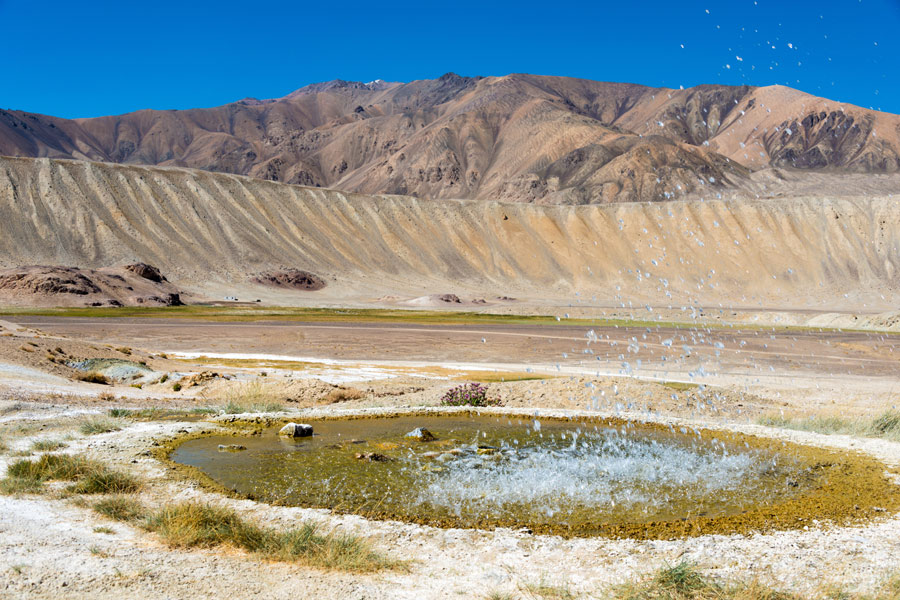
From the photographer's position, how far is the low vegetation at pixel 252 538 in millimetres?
6398

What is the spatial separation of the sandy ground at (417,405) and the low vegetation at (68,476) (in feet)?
1.00

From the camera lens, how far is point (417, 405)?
17000 mm

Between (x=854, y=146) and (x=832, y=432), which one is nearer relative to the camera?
(x=832, y=432)

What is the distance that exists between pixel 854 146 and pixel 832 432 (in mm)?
202480

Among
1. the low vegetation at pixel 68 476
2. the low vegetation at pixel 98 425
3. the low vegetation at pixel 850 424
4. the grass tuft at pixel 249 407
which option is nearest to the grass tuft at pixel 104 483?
the low vegetation at pixel 68 476

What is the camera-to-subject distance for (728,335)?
4378 centimetres

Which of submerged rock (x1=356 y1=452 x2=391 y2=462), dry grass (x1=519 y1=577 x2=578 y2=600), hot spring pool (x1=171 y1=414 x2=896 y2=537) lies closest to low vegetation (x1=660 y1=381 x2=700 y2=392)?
hot spring pool (x1=171 y1=414 x2=896 y2=537)

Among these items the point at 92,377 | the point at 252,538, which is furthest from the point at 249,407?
the point at 252,538

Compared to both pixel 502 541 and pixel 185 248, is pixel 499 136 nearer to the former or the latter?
pixel 185 248

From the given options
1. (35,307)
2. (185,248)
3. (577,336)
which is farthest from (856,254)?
(35,307)

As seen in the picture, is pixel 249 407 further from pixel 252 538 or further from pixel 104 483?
pixel 252 538

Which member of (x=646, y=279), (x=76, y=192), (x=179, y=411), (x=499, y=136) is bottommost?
(x=179, y=411)

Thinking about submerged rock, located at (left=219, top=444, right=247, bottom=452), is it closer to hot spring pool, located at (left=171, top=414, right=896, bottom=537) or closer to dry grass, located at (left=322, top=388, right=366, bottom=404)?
hot spring pool, located at (left=171, top=414, right=896, bottom=537)

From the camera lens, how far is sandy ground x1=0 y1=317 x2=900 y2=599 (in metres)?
6.06
